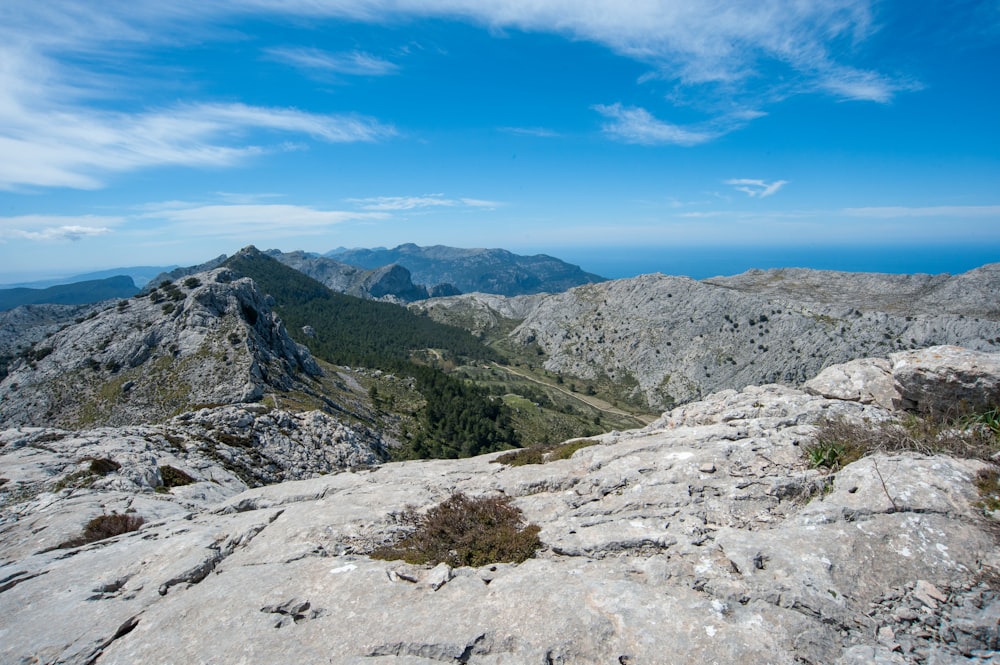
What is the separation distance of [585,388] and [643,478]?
176 meters

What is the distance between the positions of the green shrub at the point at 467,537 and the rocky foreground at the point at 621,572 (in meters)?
0.59

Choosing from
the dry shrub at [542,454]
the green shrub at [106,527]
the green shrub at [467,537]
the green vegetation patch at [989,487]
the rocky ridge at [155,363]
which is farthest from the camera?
the rocky ridge at [155,363]

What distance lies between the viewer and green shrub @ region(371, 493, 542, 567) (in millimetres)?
13188

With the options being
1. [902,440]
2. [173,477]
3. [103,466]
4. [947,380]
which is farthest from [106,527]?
[947,380]

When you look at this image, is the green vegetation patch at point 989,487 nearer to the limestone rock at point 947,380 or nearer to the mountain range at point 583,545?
the mountain range at point 583,545

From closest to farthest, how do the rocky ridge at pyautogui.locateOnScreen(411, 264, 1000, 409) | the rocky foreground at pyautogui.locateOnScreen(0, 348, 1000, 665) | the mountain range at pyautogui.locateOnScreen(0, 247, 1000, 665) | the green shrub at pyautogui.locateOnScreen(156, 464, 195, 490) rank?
the rocky foreground at pyautogui.locateOnScreen(0, 348, 1000, 665)
the mountain range at pyautogui.locateOnScreen(0, 247, 1000, 665)
the green shrub at pyautogui.locateOnScreen(156, 464, 195, 490)
the rocky ridge at pyautogui.locateOnScreen(411, 264, 1000, 409)

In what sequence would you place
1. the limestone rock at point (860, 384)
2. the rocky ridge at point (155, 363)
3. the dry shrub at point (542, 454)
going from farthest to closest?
the rocky ridge at point (155, 363)
the dry shrub at point (542, 454)
the limestone rock at point (860, 384)

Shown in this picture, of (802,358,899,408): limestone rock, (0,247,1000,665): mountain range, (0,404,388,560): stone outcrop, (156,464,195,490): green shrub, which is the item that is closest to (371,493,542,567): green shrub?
(0,247,1000,665): mountain range

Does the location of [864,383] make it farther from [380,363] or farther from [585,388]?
[585,388]

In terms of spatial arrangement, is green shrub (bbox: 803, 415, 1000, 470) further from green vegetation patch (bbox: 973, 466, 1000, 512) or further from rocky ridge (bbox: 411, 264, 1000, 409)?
rocky ridge (bbox: 411, 264, 1000, 409)

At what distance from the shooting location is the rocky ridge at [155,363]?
67.4 metres

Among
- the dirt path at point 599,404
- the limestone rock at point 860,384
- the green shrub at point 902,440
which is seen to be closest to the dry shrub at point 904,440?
the green shrub at point 902,440

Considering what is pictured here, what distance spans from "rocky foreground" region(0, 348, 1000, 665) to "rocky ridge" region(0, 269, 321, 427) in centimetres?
5498

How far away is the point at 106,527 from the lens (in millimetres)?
19234
